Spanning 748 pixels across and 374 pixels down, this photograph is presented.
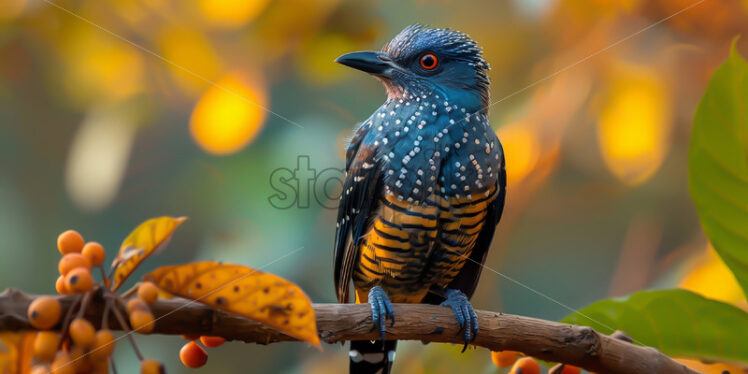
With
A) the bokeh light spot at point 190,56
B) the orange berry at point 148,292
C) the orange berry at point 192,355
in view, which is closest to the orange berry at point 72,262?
the orange berry at point 148,292

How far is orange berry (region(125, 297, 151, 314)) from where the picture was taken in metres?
0.90

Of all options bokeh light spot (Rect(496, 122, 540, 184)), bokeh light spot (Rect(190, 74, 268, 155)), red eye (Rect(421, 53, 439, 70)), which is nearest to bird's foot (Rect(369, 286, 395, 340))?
red eye (Rect(421, 53, 439, 70))

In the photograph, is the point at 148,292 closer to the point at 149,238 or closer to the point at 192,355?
the point at 149,238

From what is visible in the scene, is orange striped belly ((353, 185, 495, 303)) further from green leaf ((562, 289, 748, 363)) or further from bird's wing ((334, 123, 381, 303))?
green leaf ((562, 289, 748, 363))

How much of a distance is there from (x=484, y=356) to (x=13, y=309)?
6.28 feet

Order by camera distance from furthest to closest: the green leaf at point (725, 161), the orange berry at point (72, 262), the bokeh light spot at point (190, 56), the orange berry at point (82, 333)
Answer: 1. the bokeh light spot at point (190, 56)
2. the green leaf at point (725, 161)
3. the orange berry at point (72, 262)
4. the orange berry at point (82, 333)

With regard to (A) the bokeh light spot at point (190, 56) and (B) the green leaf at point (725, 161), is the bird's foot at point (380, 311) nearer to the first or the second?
(B) the green leaf at point (725, 161)

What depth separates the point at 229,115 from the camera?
2.37 m

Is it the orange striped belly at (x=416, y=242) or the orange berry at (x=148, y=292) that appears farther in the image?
the orange striped belly at (x=416, y=242)

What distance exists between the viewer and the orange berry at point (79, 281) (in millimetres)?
913

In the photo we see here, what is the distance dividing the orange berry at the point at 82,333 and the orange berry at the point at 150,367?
0.08 m

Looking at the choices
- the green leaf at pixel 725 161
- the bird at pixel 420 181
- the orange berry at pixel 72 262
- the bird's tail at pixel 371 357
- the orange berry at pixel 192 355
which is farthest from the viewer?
the bird's tail at pixel 371 357

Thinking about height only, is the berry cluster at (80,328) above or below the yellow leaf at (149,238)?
below

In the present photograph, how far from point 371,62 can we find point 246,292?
1.11 m
